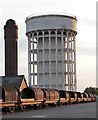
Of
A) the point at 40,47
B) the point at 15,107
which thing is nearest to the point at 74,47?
the point at 40,47

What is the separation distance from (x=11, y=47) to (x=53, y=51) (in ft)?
139

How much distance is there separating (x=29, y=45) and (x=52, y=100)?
6516 cm

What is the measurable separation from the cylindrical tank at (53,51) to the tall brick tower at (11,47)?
34.2 metres

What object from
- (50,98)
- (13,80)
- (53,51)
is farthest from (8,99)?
(53,51)

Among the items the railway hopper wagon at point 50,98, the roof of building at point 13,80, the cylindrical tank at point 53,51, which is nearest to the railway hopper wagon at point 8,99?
the railway hopper wagon at point 50,98

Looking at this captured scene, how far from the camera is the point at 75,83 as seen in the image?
120 m

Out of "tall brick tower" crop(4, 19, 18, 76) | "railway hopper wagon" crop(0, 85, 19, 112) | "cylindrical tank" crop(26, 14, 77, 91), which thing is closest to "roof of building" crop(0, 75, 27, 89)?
"tall brick tower" crop(4, 19, 18, 76)

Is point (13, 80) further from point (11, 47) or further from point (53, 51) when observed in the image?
point (53, 51)

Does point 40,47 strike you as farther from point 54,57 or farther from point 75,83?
point 75,83

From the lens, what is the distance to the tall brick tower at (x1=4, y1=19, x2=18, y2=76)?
73.2m

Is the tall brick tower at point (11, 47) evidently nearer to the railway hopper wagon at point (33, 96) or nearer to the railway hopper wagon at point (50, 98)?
the railway hopper wagon at point (50, 98)

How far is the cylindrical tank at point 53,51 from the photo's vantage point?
115562 mm

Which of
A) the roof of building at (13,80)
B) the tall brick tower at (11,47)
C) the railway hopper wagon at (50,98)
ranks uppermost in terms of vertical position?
the tall brick tower at (11,47)

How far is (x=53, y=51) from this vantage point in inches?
4648
